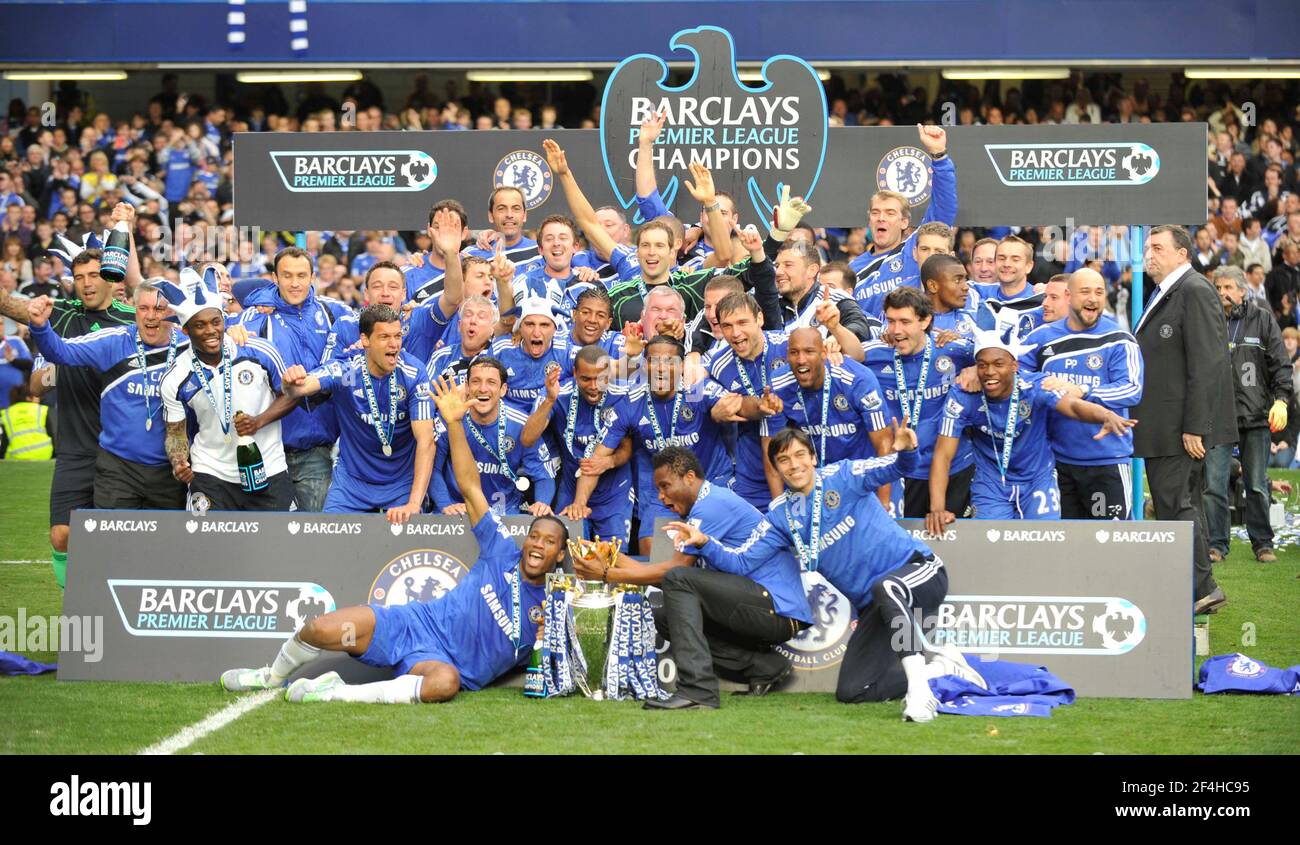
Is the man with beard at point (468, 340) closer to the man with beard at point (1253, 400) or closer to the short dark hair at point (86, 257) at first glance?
the short dark hair at point (86, 257)

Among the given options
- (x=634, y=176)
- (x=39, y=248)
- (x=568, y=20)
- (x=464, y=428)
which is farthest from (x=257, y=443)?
(x=568, y=20)

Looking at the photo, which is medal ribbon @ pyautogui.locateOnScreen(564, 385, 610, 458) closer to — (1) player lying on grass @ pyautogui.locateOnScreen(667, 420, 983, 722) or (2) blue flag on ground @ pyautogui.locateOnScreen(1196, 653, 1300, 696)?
(1) player lying on grass @ pyautogui.locateOnScreen(667, 420, 983, 722)

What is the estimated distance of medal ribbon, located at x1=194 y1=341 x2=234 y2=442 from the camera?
871 cm

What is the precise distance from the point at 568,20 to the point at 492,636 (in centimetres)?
1560

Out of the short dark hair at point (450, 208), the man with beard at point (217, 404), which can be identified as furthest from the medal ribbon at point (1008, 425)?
the man with beard at point (217, 404)

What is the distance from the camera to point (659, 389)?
854cm

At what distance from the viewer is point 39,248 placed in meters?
19.4

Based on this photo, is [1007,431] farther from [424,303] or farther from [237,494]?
[237,494]

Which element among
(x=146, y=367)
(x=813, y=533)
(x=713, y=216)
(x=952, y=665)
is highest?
(x=713, y=216)

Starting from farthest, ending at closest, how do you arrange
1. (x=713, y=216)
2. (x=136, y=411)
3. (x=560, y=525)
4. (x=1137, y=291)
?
(x=1137, y=291) < (x=713, y=216) < (x=136, y=411) < (x=560, y=525)

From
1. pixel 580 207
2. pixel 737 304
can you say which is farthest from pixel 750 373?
pixel 580 207

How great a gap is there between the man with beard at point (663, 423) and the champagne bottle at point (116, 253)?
300 centimetres

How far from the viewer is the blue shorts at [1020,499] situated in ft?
28.0

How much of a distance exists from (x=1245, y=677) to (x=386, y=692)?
14.3 feet
